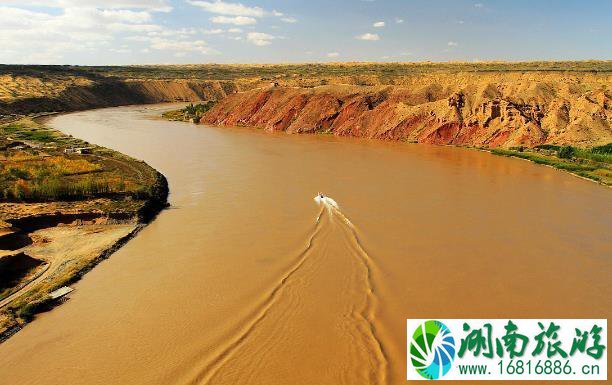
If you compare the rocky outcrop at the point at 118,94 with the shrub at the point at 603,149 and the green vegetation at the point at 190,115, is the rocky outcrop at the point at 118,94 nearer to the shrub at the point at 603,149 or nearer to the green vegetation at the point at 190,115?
the green vegetation at the point at 190,115

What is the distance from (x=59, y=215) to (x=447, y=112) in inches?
1470

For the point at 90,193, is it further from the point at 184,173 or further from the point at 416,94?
the point at 416,94

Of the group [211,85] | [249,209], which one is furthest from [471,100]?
[211,85]

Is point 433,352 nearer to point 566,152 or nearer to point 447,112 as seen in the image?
point 566,152

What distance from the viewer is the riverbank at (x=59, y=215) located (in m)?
14.9

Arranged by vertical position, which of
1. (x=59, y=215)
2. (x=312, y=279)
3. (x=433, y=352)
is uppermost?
(x=433, y=352)

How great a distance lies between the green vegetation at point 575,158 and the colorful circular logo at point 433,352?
80.2 ft

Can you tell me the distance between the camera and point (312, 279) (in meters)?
14.9

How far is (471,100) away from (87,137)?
40.1 metres

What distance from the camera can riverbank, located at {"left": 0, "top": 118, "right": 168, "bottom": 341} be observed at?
48.9 ft

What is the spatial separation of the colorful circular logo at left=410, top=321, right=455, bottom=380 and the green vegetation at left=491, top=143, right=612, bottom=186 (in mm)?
24431

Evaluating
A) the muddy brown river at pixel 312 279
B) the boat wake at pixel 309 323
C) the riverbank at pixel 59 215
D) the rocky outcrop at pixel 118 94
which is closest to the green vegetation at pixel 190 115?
the rocky outcrop at pixel 118 94

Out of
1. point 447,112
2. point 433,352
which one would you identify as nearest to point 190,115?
point 447,112

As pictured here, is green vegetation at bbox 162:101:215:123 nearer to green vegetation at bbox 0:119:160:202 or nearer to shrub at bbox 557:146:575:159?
green vegetation at bbox 0:119:160:202
